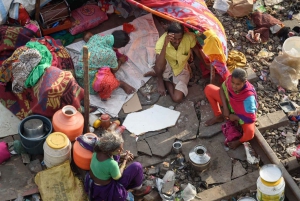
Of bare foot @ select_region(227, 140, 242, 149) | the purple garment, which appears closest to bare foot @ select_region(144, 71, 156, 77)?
bare foot @ select_region(227, 140, 242, 149)

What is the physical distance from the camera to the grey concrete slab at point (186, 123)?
670 cm

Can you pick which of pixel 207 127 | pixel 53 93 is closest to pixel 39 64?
pixel 53 93

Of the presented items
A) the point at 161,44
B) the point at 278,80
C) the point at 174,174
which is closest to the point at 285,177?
the point at 174,174

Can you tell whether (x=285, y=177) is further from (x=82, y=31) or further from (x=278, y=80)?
(x=82, y=31)

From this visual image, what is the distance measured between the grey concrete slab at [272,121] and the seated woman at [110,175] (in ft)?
5.99

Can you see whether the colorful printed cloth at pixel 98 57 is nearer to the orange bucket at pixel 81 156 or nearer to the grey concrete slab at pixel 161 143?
the grey concrete slab at pixel 161 143

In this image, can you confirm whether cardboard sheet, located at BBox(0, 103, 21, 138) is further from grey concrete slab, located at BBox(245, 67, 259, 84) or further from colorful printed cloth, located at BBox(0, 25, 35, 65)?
grey concrete slab, located at BBox(245, 67, 259, 84)

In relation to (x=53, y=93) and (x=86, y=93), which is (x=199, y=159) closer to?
(x=86, y=93)

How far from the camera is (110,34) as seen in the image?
310 inches

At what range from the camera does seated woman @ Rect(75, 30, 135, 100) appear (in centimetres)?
694

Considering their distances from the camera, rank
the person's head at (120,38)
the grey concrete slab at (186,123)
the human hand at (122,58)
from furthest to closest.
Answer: the person's head at (120,38), the human hand at (122,58), the grey concrete slab at (186,123)

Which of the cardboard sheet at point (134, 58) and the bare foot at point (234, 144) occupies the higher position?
the cardboard sheet at point (134, 58)

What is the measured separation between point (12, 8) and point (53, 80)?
165 centimetres

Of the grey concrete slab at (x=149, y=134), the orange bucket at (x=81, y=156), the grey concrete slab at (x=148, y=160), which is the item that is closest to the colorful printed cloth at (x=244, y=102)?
the grey concrete slab at (x=149, y=134)
